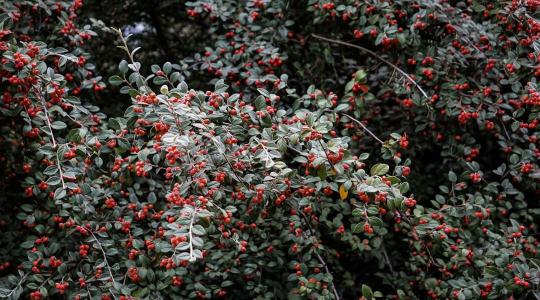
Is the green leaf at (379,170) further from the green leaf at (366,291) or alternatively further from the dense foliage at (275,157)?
the green leaf at (366,291)

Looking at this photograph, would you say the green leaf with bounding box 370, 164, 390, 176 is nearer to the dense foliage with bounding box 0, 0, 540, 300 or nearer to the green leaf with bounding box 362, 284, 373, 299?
the dense foliage with bounding box 0, 0, 540, 300

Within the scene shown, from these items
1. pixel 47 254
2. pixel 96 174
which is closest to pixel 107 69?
pixel 96 174

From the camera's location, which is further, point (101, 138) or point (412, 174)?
point (412, 174)

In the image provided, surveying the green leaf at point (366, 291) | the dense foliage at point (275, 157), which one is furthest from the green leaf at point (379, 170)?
the green leaf at point (366, 291)

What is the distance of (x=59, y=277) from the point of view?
8.68 ft

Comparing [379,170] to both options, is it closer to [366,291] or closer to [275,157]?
[275,157]

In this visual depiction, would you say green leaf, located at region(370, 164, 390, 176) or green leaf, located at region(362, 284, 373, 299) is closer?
green leaf, located at region(370, 164, 390, 176)

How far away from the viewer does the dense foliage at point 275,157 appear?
2340mm

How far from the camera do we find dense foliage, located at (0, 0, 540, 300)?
2.34 metres

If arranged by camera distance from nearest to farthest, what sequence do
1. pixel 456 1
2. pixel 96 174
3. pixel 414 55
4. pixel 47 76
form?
1. pixel 47 76
2. pixel 96 174
3. pixel 414 55
4. pixel 456 1

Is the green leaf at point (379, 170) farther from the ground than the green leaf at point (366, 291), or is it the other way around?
the green leaf at point (379, 170)

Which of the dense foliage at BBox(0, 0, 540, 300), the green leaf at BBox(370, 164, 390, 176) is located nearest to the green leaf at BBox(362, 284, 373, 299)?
the dense foliage at BBox(0, 0, 540, 300)

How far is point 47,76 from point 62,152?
40 cm

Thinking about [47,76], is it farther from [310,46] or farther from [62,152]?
[310,46]
